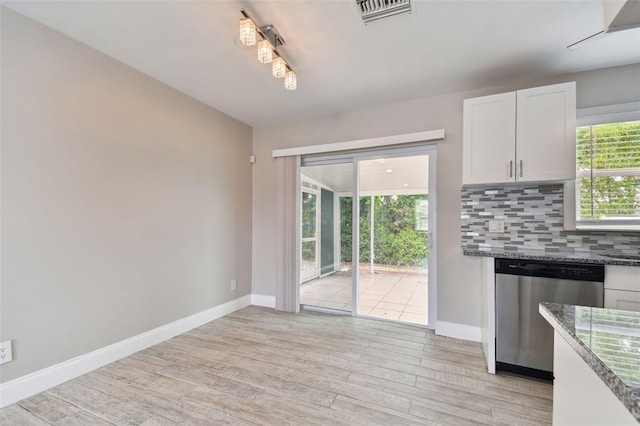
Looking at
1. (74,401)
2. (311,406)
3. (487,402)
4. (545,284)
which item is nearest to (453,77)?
→ (545,284)

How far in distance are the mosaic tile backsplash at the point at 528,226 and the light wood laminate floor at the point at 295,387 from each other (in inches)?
43.8

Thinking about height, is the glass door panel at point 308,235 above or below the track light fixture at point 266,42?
below

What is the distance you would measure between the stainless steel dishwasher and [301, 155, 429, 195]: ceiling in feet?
4.27

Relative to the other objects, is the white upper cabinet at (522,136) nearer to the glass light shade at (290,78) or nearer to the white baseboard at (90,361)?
the glass light shade at (290,78)

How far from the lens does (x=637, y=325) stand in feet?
2.96

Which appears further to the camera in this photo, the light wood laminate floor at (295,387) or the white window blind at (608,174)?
the white window blind at (608,174)

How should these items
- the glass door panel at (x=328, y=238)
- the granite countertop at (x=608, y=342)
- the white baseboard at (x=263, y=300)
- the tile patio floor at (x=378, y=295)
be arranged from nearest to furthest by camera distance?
1. the granite countertop at (x=608, y=342)
2. the tile patio floor at (x=378, y=295)
3. the glass door panel at (x=328, y=238)
4. the white baseboard at (x=263, y=300)

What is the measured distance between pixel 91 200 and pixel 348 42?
96.3 inches

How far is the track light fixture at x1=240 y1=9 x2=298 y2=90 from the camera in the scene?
182 centimetres

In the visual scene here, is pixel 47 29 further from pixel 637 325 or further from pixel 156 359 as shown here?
pixel 637 325

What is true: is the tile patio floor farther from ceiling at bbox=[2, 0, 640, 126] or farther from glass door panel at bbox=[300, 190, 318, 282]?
ceiling at bbox=[2, 0, 640, 126]

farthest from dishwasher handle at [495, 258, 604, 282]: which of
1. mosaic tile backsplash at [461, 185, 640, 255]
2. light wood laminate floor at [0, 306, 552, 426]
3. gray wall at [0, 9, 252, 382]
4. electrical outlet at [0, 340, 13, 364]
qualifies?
electrical outlet at [0, 340, 13, 364]

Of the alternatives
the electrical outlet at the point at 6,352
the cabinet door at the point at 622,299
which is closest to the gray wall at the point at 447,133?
the cabinet door at the point at 622,299

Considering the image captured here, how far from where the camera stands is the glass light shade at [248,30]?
181cm
